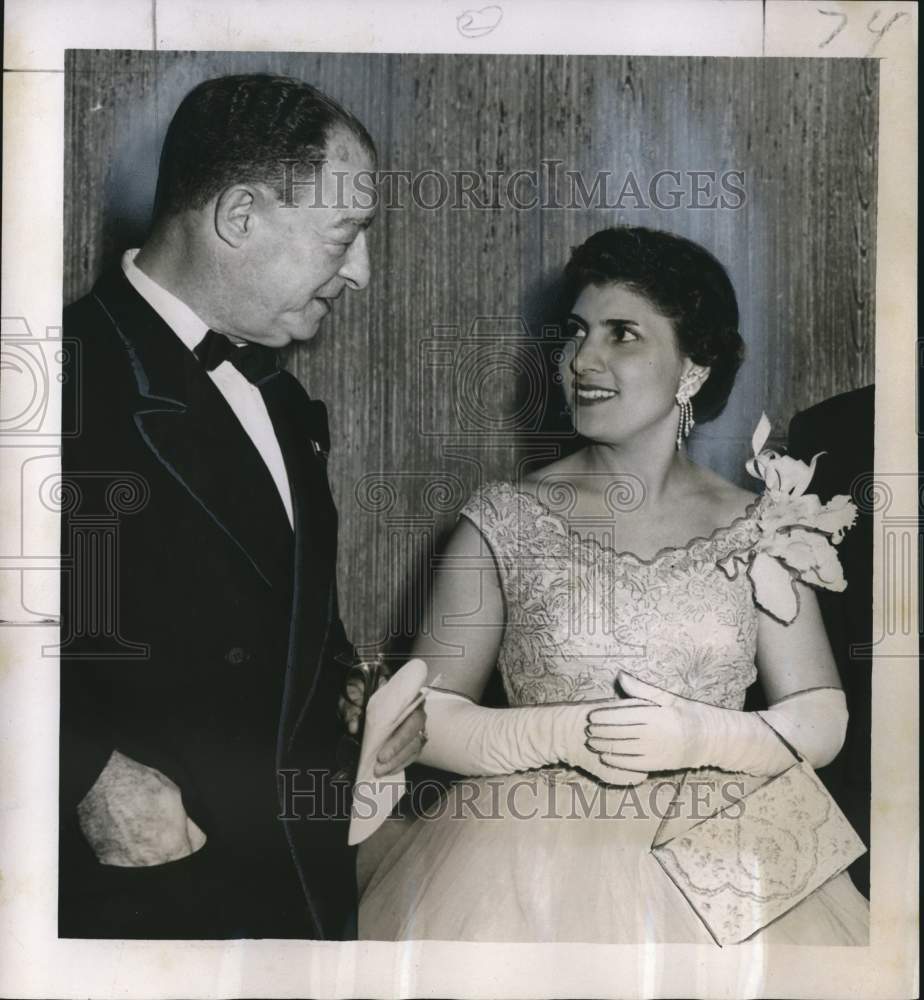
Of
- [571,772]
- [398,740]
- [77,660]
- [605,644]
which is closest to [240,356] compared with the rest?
[77,660]

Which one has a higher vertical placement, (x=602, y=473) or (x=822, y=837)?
(x=602, y=473)

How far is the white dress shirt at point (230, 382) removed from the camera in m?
2.41

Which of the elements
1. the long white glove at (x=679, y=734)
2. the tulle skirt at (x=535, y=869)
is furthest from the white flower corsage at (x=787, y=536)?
the tulle skirt at (x=535, y=869)

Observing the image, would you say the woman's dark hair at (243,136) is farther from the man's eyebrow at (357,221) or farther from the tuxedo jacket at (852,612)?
the tuxedo jacket at (852,612)

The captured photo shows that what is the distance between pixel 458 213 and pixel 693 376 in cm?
60

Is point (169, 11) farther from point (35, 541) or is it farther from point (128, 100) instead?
point (35, 541)

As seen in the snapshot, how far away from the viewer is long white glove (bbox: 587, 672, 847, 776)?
2424 mm

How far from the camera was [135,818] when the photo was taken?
7.97 feet

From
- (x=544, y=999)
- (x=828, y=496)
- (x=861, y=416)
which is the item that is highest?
(x=861, y=416)

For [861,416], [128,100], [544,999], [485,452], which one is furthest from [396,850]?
[128,100]

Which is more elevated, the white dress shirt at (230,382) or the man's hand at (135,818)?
the white dress shirt at (230,382)

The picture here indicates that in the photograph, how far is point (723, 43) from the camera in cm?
246

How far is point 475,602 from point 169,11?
1.40 metres

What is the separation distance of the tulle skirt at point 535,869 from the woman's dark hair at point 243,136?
1.34 metres
